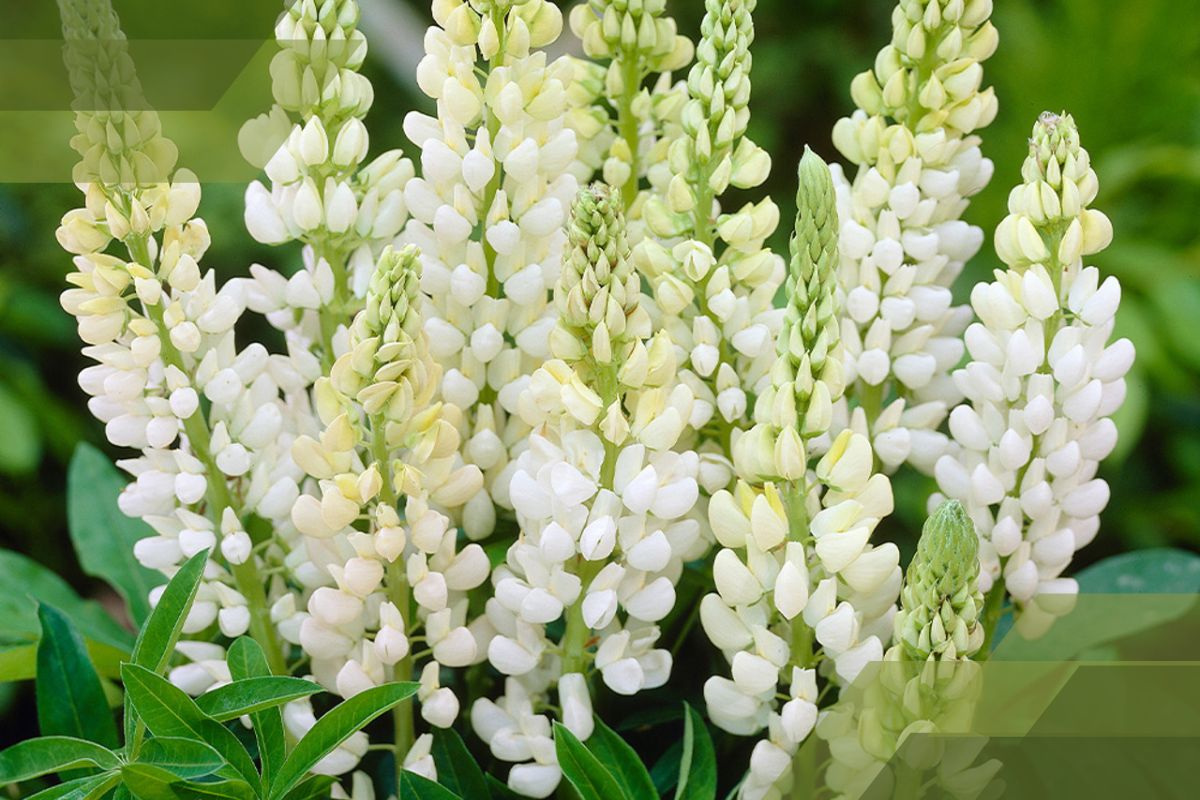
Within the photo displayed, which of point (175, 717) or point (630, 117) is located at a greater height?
point (630, 117)

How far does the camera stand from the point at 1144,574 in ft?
2.06

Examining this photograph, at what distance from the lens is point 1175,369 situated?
1.27 meters

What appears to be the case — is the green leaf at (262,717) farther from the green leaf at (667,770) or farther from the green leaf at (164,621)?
the green leaf at (667,770)

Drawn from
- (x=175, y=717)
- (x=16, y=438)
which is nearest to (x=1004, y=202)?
(x=16, y=438)

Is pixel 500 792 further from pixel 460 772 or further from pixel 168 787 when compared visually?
pixel 168 787

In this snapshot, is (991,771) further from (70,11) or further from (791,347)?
(70,11)

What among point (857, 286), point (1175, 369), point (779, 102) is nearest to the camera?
point (857, 286)

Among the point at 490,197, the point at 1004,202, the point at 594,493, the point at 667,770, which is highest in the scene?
the point at 1004,202

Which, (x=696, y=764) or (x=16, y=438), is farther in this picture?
(x=16, y=438)

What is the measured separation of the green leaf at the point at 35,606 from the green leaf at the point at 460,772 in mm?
179

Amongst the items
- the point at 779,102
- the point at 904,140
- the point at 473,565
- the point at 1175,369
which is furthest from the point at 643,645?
the point at 779,102

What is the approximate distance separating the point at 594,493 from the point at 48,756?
185mm

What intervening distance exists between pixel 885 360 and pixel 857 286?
0.03 metres

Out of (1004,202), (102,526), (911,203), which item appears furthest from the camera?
(1004,202)
